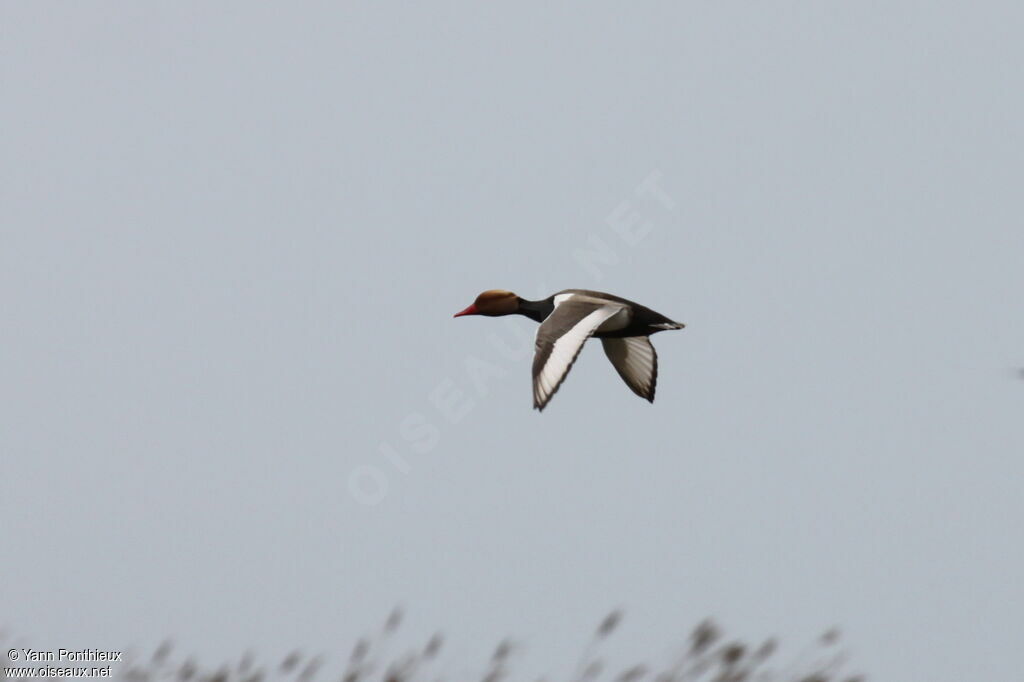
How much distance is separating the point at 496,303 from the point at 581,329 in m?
2.89

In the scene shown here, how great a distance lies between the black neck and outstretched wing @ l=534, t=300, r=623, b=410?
2.65 feet

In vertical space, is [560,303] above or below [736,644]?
above

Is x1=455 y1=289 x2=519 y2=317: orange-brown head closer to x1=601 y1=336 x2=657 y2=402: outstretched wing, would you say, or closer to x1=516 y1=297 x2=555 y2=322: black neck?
x1=516 y1=297 x2=555 y2=322: black neck

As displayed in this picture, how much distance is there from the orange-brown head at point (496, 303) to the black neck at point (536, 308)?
0.07 m

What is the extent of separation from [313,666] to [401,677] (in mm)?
383

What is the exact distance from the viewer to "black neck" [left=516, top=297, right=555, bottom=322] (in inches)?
592

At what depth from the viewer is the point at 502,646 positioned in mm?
6109

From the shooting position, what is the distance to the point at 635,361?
16.2 m

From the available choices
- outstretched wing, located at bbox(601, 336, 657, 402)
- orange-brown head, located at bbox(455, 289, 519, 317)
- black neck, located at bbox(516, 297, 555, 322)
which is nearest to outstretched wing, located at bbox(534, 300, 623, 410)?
black neck, located at bbox(516, 297, 555, 322)

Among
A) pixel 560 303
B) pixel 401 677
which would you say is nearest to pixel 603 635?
pixel 401 677

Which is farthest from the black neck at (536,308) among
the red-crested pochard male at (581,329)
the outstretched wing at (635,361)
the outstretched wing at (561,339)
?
the outstretched wing at (635,361)

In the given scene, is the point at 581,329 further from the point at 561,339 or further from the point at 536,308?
the point at 536,308

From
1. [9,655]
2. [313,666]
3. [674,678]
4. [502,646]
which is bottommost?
[674,678]

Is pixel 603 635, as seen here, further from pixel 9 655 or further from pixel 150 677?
pixel 9 655
